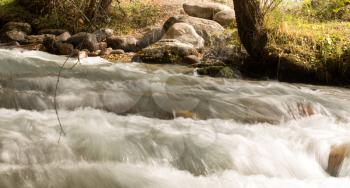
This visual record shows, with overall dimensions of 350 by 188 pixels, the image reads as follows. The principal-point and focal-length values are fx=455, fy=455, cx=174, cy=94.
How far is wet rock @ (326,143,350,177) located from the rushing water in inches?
2.7

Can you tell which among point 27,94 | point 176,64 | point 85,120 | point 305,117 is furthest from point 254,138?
point 176,64

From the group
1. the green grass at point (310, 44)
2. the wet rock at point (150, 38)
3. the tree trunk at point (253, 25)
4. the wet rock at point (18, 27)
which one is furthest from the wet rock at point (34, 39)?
the green grass at point (310, 44)

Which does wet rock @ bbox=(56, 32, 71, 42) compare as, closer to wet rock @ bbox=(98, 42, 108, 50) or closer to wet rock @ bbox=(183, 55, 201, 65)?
wet rock @ bbox=(98, 42, 108, 50)

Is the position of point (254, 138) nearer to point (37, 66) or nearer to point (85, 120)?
point (85, 120)

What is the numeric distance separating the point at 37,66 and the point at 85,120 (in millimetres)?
3784

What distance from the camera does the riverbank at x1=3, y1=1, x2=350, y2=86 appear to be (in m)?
8.41

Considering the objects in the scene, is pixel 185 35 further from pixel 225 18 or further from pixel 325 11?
pixel 325 11

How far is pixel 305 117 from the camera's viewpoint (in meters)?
6.18

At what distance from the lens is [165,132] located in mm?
4973

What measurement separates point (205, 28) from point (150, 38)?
1.44 m

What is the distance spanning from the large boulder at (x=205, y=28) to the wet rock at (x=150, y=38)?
28 cm

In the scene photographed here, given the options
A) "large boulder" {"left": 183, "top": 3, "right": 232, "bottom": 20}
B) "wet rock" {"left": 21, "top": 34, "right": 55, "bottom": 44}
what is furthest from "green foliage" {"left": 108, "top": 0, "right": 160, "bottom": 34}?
"wet rock" {"left": 21, "top": 34, "right": 55, "bottom": 44}

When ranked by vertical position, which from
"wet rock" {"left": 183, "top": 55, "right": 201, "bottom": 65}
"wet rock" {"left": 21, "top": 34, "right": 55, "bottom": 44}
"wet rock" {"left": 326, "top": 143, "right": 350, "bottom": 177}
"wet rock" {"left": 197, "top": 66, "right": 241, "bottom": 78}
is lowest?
"wet rock" {"left": 326, "top": 143, "right": 350, "bottom": 177}

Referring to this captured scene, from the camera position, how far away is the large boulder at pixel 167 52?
9.70 metres
